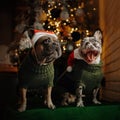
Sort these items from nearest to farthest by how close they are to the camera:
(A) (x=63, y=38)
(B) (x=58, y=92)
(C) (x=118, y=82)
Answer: (B) (x=58, y=92) → (C) (x=118, y=82) → (A) (x=63, y=38)

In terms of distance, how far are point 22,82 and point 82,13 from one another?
7.38 ft

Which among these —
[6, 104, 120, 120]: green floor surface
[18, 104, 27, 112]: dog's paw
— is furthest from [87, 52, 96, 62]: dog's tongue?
[18, 104, 27, 112]: dog's paw

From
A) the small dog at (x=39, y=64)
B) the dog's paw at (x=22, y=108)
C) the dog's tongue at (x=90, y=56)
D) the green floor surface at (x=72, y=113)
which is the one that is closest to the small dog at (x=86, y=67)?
the dog's tongue at (x=90, y=56)

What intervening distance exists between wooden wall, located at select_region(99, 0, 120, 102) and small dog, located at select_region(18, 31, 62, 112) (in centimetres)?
95

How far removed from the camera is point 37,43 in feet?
6.98

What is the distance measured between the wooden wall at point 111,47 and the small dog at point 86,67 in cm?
49

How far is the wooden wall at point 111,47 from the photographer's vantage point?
289 cm

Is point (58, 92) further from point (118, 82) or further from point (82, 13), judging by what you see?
point (82, 13)

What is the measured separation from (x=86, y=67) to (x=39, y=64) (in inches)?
19.0

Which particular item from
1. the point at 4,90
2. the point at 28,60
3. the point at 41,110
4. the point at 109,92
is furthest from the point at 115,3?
the point at 4,90

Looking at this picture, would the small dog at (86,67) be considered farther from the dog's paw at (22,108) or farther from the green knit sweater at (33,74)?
the dog's paw at (22,108)

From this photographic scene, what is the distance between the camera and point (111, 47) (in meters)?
3.18

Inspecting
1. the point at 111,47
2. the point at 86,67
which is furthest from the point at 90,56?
the point at 111,47

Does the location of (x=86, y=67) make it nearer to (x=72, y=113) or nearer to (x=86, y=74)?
A: (x=86, y=74)
